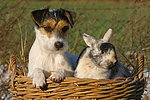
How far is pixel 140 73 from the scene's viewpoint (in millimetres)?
2293

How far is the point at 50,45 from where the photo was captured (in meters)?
2.25

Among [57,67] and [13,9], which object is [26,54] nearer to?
[13,9]

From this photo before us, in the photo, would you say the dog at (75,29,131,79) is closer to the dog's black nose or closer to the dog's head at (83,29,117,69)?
the dog's head at (83,29,117,69)

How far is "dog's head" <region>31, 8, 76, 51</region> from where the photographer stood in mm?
2260

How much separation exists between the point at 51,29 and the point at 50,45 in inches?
7.7

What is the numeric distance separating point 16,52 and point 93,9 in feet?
5.86

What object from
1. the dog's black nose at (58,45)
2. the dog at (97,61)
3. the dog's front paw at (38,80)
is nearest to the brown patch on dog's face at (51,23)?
the dog's black nose at (58,45)

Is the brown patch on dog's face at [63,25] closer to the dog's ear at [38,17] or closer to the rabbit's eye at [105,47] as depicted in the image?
the dog's ear at [38,17]

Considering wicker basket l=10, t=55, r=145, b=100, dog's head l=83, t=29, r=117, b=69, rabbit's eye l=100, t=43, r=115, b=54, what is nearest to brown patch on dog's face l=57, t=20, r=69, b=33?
dog's head l=83, t=29, r=117, b=69

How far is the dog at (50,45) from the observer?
2262 millimetres

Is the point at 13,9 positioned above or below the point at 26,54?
above

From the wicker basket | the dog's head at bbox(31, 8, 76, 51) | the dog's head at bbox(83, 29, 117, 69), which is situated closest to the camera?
the wicker basket

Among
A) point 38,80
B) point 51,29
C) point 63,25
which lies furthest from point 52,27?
point 38,80

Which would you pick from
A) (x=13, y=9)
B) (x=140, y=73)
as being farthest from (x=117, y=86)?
(x=13, y=9)
